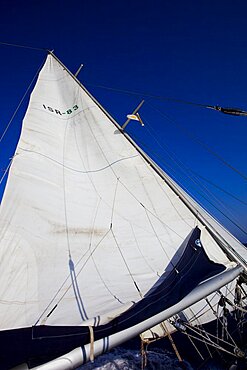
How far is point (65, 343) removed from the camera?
174 cm

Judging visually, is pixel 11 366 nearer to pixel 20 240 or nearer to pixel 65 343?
pixel 65 343

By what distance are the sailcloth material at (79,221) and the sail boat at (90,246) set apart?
0.02 meters

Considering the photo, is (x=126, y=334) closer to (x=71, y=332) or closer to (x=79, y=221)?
(x=71, y=332)

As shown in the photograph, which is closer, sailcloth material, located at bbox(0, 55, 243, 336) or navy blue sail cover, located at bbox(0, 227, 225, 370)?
navy blue sail cover, located at bbox(0, 227, 225, 370)

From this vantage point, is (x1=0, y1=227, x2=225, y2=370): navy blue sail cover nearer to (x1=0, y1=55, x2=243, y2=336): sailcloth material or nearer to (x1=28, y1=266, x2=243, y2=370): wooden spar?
(x1=28, y1=266, x2=243, y2=370): wooden spar

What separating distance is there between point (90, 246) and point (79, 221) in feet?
1.99

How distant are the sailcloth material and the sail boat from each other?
22mm

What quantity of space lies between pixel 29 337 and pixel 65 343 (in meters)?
0.66

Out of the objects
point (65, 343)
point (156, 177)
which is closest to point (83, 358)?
point (65, 343)

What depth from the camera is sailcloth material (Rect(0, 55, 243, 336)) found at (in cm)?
300

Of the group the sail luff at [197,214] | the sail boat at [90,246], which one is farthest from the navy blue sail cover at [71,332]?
the sail luff at [197,214]

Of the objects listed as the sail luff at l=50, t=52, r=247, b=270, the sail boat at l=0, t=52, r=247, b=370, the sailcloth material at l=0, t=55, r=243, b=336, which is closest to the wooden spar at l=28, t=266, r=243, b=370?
the sail boat at l=0, t=52, r=247, b=370

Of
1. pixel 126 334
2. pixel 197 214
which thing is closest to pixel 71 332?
pixel 126 334

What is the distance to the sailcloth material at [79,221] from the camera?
9.85ft
